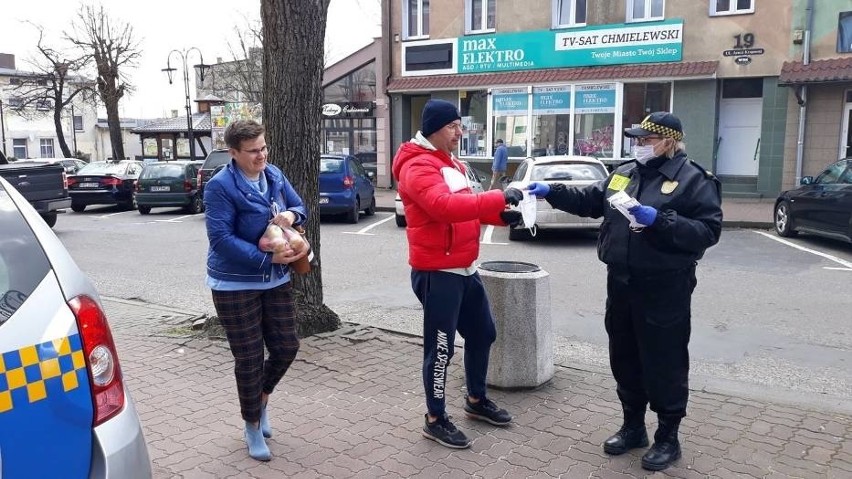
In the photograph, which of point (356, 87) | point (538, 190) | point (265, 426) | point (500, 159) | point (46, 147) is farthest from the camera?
point (46, 147)

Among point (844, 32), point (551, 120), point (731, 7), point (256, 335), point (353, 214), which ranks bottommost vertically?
A: point (353, 214)

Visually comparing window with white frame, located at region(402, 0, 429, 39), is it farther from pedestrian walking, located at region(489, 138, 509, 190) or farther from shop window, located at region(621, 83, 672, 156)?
shop window, located at region(621, 83, 672, 156)

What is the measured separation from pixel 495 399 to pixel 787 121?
51.6 ft

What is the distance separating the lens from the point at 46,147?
5769cm

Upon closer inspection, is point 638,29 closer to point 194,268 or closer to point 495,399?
point 194,268

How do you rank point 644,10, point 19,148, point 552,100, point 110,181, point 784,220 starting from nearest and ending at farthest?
point 784,220 < point 644,10 < point 110,181 < point 552,100 < point 19,148

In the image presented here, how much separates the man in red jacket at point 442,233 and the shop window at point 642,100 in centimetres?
1577

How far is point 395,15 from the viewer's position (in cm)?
2194

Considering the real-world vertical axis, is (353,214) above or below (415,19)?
below

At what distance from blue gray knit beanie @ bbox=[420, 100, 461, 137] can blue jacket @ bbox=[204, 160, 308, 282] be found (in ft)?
3.07

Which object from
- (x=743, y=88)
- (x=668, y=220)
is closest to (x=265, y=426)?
(x=668, y=220)

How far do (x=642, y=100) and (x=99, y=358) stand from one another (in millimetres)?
18244

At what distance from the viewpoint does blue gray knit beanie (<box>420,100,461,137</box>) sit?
3.62 meters

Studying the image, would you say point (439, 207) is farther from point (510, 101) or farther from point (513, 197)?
point (510, 101)
